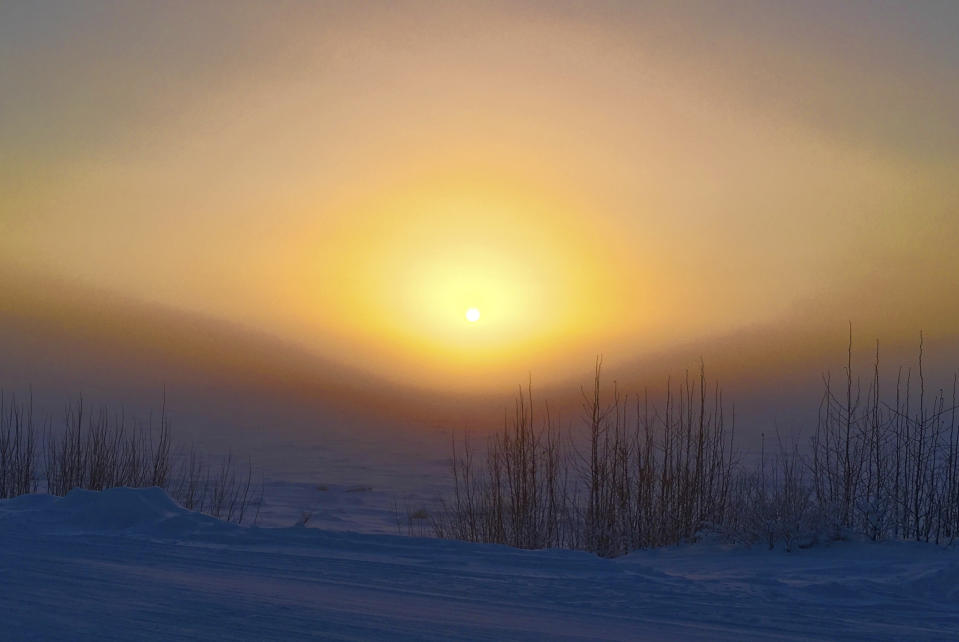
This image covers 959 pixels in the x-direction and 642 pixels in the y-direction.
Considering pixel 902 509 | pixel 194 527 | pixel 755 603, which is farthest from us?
pixel 902 509

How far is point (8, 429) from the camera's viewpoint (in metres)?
16.1

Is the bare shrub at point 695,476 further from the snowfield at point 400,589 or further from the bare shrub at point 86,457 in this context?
the bare shrub at point 86,457

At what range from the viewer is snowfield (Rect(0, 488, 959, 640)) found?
453 centimetres

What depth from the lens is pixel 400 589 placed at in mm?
5547

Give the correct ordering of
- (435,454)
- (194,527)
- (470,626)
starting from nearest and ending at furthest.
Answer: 1. (470,626)
2. (194,527)
3. (435,454)

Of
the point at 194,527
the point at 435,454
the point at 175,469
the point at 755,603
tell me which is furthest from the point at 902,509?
the point at 435,454

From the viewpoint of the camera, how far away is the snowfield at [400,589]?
4.53 m

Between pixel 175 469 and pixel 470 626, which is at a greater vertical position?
pixel 470 626

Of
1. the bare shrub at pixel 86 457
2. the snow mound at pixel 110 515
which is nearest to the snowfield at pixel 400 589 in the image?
the snow mound at pixel 110 515

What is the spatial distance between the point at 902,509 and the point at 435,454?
124 feet

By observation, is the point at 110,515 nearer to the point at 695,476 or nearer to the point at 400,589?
the point at 400,589

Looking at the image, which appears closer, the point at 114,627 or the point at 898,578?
the point at 114,627

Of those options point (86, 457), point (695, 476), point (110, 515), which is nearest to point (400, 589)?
point (110, 515)

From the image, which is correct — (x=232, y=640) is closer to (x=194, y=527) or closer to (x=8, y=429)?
(x=194, y=527)
